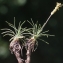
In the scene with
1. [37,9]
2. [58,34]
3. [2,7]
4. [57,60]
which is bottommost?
[57,60]

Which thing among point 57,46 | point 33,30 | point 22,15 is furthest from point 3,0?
point 33,30

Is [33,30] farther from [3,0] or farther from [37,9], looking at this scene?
[37,9]

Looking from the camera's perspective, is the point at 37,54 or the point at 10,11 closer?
the point at 10,11

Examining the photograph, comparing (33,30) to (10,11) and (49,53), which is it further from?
(49,53)

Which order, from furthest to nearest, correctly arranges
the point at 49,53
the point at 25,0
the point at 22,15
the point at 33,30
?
the point at 49,53 < the point at 22,15 < the point at 25,0 < the point at 33,30

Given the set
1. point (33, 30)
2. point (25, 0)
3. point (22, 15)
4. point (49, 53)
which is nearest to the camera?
point (33, 30)

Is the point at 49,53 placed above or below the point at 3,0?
below
